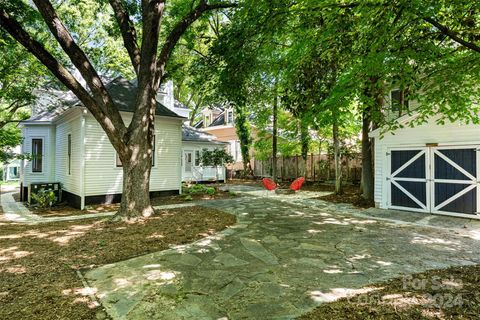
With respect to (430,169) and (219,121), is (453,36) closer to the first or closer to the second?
(430,169)

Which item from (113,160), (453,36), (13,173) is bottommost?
(13,173)

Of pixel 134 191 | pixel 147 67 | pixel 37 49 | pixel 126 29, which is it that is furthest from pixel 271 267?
pixel 126 29

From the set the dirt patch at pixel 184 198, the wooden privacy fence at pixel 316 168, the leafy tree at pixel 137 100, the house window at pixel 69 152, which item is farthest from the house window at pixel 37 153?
the wooden privacy fence at pixel 316 168

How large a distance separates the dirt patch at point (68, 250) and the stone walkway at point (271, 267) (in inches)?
13.5

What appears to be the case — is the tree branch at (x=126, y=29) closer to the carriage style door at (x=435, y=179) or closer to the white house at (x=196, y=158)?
the carriage style door at (x=435, y=179)

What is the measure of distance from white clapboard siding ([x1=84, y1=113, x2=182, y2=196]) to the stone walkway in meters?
6.36

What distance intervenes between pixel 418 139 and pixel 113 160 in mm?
11332

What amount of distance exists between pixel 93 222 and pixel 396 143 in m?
10.0

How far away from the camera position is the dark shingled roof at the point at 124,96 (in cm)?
1116

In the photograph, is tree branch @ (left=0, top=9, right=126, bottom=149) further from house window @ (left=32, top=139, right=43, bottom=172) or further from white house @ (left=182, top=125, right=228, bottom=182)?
white house @ (left=182, top=125, right=228, bottom=182)

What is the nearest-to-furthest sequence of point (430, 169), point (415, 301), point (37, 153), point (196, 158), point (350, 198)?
1. point (415, 301)
2. point (430, 169)
3. point (350, 198)
4. point (37, 153)
5. point (196, 158)

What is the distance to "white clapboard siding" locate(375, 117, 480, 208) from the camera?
7.79m

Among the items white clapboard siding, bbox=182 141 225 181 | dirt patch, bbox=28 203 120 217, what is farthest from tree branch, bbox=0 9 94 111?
white clapboard siding, bbox=182 141 225 181

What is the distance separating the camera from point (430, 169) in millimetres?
8461
